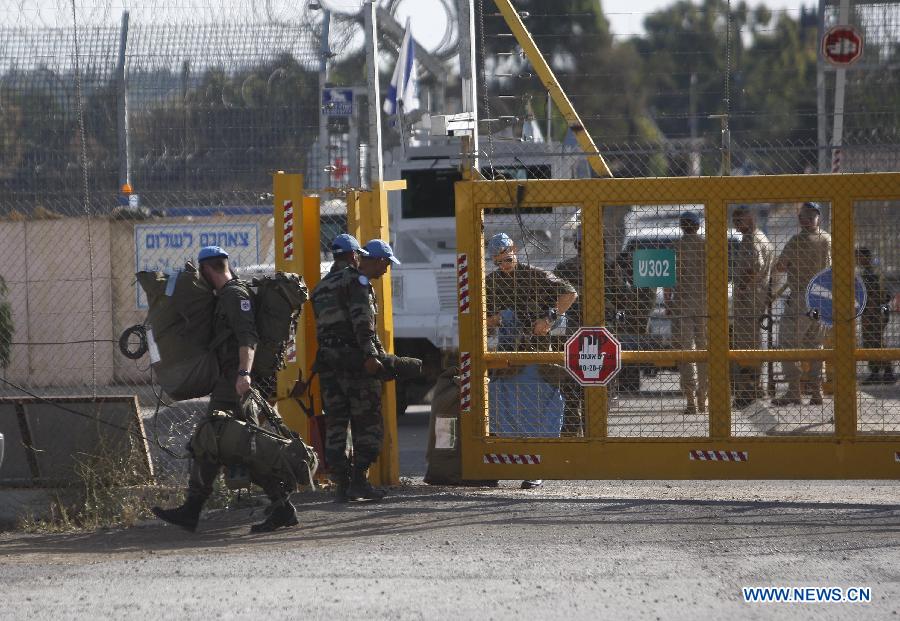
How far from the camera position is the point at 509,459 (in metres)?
8.55

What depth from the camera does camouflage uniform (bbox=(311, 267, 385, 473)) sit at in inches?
315

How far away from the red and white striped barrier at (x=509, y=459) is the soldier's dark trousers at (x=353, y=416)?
801 mm

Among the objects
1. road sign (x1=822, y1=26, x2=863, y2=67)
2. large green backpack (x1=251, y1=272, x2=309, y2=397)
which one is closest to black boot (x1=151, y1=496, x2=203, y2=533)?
large green backpack (x1=251, y1=272, x2=309, y2=397)

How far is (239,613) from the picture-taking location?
18.0 feet

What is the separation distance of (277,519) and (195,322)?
1.23m

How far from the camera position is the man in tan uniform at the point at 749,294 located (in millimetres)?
8375

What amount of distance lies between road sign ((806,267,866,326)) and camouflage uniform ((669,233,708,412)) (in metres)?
0.70

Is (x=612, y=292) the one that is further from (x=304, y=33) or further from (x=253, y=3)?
(x=304, y=33)

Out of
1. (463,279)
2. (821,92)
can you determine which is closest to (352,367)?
(463,279)

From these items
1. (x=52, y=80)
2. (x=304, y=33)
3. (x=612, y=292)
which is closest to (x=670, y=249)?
(x=612, y=292)

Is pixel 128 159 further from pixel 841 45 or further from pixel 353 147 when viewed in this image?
pixel 841 45

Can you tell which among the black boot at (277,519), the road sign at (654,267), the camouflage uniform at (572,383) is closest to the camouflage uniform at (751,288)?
the road sign at (654,267)

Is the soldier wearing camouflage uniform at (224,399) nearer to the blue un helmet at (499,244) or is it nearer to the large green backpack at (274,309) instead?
the large green backpack at (274,309)

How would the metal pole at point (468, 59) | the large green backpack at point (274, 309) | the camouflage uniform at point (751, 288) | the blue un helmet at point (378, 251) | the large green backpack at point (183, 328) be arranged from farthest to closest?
1. the metal pole at point (468, 59)
2. the camouflage uniform at point (751, 288)
3. the blue un helmet at point (378, 251)
4. the large green backpack at point (274, 309)
5. the large green backpack at point (183, 328)
